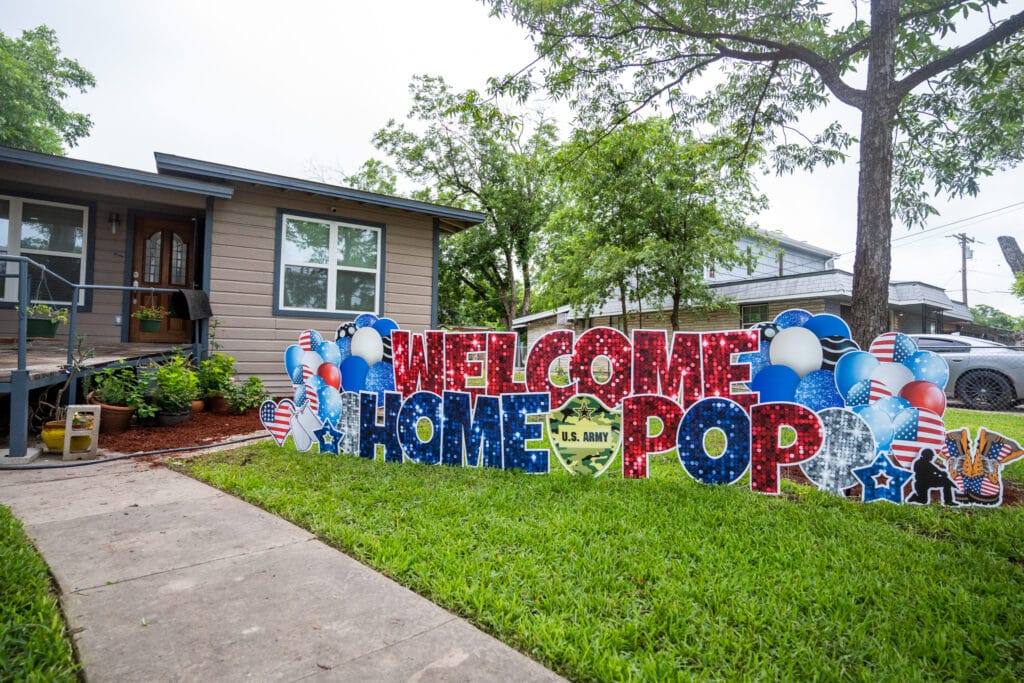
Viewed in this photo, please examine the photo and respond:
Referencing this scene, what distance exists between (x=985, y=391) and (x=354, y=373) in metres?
11.0

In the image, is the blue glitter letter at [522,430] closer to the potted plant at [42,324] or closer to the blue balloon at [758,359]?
the blue balloon at [758,359]

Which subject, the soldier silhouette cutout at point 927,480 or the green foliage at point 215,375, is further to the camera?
the green foliage at point 215,375

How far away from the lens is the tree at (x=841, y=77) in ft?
14.0

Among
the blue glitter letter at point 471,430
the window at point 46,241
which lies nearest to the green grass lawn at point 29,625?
the blue glitter letter at point 471,430

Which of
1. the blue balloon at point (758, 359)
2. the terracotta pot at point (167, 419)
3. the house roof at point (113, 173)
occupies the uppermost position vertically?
the house roof at point (113, 173)

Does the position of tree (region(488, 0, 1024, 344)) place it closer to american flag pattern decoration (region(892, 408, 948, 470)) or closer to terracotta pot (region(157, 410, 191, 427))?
american flag pattern decoration (region(892, 408, 948, 470))

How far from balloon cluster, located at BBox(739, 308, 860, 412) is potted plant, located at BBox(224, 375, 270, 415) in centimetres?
591

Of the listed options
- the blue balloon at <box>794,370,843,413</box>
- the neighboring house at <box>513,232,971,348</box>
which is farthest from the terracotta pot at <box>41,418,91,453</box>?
the neighboring house at <box>513,232,971,348</box>

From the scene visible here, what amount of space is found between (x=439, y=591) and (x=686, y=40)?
668cm

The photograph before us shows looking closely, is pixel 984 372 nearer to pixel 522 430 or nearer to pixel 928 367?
pixel 928 367

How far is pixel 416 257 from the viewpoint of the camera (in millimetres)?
8820

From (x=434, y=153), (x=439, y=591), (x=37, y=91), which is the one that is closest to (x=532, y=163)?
(x=439, y=591)

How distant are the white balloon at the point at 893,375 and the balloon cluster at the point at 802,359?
0.21 meters

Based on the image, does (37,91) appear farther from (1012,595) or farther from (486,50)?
(1012,595)
